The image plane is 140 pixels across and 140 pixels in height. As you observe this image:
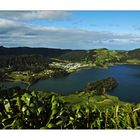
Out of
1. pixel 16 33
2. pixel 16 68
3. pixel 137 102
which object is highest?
pixel 16 33

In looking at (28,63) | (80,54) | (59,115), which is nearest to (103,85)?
(80,54)

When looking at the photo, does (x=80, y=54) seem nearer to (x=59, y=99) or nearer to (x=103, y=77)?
(x=103, y=77)

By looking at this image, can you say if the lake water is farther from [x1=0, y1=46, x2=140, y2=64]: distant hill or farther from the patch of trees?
the patch of trees

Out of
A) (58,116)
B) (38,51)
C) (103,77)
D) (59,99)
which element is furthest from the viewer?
(38,51)

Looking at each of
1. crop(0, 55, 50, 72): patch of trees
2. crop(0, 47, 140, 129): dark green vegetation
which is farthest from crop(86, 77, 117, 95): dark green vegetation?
crop(0, 55, 50, 72): patch of trees

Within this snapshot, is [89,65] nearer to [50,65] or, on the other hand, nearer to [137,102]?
[50,65]

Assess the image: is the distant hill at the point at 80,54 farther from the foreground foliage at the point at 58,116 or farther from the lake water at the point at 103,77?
the foreground foliage at the point at 58,116
